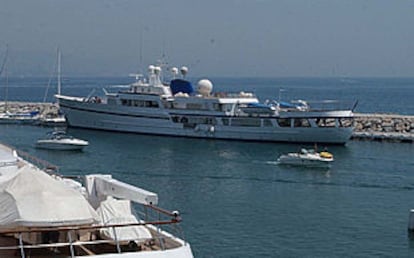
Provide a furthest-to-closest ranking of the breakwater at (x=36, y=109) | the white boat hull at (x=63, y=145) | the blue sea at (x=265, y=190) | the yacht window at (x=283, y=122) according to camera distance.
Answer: the breakwater at (x=36, y=109)
the yacht window at (x=283, y=122)
the white boat hull at (x=63, y=145)
the blue sea at (x=265, y=190)

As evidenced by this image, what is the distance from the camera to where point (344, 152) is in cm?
6066

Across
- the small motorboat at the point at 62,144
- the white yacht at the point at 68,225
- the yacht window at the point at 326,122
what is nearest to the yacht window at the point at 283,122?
the yacht window at the point at 326,122

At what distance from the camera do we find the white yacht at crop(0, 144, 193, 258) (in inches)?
429

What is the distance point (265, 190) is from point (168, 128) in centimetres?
3165

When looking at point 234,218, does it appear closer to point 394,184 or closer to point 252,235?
point 252,235

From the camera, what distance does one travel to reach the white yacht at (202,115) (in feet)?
216

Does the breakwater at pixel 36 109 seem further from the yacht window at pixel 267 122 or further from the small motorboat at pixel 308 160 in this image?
the small motorboat at pixel 308 160

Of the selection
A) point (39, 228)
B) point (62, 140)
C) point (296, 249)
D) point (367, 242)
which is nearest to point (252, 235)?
point (296, 249)

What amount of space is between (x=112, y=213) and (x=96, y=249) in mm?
865

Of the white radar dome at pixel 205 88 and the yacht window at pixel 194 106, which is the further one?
the white radar dome at pixel 205 88

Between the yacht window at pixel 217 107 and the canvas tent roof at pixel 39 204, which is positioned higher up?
the canvas tent roof at pixel 39 204

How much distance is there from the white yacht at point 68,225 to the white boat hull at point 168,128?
53.9m

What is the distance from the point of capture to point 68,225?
1097cm

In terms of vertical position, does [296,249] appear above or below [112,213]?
below
